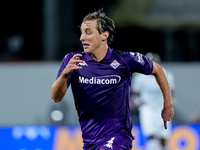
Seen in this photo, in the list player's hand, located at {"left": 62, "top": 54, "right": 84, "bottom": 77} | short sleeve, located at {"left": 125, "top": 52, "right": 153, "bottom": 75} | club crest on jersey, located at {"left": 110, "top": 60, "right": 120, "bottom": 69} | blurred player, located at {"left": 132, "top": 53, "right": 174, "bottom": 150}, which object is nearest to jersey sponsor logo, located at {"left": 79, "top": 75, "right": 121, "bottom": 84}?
club crest on jersey, located at {"left": 110, "top": 60, "right": 120, "bottom": 69}

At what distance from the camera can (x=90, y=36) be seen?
499 cm

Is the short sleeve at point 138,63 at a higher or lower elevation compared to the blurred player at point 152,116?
higher

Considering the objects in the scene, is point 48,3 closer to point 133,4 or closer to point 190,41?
point 133,4

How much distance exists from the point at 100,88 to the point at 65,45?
1167cm

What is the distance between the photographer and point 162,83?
17.5 ft

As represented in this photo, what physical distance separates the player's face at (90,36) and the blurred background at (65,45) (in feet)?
24.6

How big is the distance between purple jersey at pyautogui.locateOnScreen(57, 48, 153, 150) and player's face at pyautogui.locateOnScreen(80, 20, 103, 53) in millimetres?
146

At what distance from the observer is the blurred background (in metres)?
13.5

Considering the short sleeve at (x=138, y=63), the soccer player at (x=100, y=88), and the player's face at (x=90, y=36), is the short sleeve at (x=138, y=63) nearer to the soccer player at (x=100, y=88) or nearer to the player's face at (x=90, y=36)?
the soccer player at (x=100, y=88)

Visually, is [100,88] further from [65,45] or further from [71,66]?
[65,45]

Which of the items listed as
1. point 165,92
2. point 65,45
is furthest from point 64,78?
point 65,45

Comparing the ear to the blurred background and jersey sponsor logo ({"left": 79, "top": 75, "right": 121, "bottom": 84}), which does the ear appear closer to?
jersey sponsor logo ({"left": 79, "top": 75, "right": 121, "bottom": 84})

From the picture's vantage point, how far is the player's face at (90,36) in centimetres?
498

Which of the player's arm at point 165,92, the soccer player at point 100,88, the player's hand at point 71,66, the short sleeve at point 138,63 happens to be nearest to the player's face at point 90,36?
the soccer player at point 100,88
